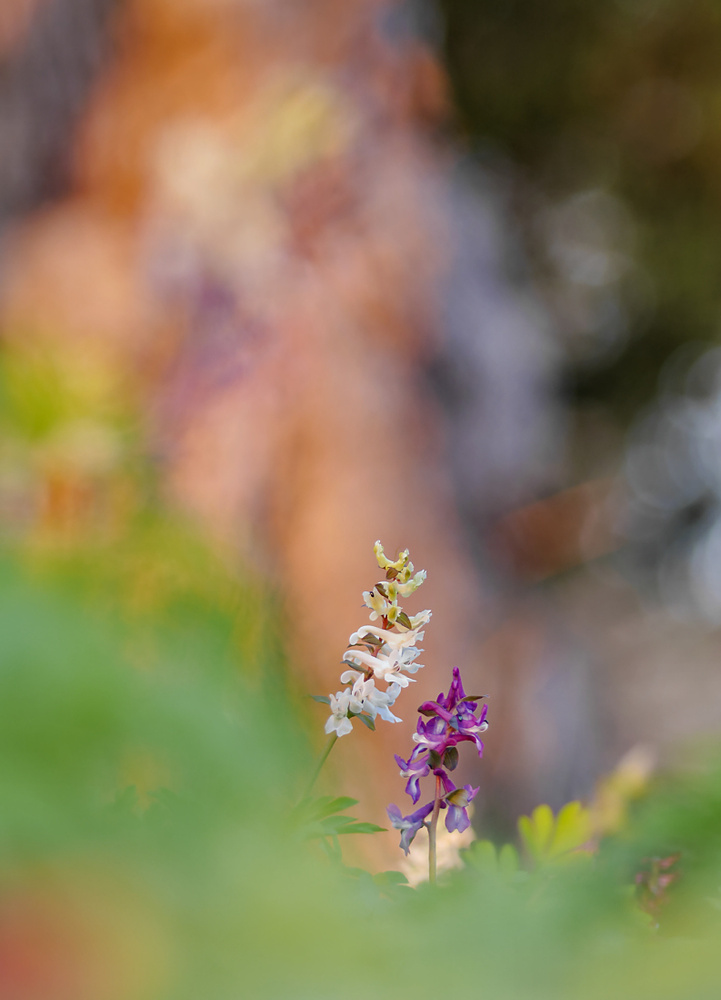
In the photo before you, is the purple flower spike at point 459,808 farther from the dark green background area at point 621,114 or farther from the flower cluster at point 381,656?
the dark green background area at point 621,114

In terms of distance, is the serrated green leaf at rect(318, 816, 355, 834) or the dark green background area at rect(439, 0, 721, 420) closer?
the serrated green leaf at rect(318, 816, 355, 834)

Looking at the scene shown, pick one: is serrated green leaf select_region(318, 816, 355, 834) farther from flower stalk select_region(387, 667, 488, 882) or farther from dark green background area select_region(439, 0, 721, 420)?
dark green background area select_region(439, 0, 721, 420)

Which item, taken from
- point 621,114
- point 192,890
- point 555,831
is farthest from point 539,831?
point 621,114

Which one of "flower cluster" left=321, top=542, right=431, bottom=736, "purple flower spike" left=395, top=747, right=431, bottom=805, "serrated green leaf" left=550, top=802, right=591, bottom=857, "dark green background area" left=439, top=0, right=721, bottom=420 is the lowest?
"serrated green leaf" left=550, top=802, right=591, bottom=857

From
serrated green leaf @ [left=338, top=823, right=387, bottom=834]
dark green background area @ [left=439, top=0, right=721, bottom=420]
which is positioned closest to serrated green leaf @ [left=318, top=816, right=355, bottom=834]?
serrated green leaf @ [left=338, top=823, right=387, bottom=834]

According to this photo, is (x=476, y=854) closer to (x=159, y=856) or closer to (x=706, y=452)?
(x=159, y=856)
